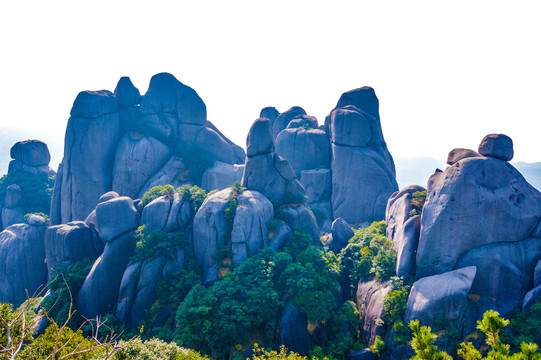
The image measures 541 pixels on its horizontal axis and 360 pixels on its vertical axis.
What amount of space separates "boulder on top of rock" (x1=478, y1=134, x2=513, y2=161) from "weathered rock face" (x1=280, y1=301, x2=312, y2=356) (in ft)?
53.5

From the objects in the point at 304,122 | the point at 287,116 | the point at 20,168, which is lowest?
the point at 20,168

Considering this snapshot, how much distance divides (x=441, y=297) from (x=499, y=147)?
10.6 m

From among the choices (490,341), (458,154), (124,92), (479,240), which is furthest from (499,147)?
(124,92)

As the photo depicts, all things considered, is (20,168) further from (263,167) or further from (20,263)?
(263,167)

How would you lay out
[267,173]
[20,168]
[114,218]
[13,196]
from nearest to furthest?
[114,218] → [267,173] → [13,196] → [20,168]

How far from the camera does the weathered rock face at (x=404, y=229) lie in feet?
62.0

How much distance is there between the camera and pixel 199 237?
75.3 ft

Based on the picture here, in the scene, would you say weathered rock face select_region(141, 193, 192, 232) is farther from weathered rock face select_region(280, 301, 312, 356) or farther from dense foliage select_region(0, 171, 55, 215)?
dense foliage select_region(0, 171, 55, 215)

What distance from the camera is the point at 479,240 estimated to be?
699 inches

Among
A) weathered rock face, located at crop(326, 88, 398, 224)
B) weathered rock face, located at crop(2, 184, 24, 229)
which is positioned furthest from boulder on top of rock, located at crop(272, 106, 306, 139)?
weathered rock face, located at crop(2, 184, 24, 229)

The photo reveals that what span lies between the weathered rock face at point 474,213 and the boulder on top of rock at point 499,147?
54 centimetres

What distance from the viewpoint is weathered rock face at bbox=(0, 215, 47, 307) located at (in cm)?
2745

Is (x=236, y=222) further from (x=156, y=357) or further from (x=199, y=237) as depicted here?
(x=156, y=357)

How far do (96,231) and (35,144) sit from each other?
2472 centimetres
